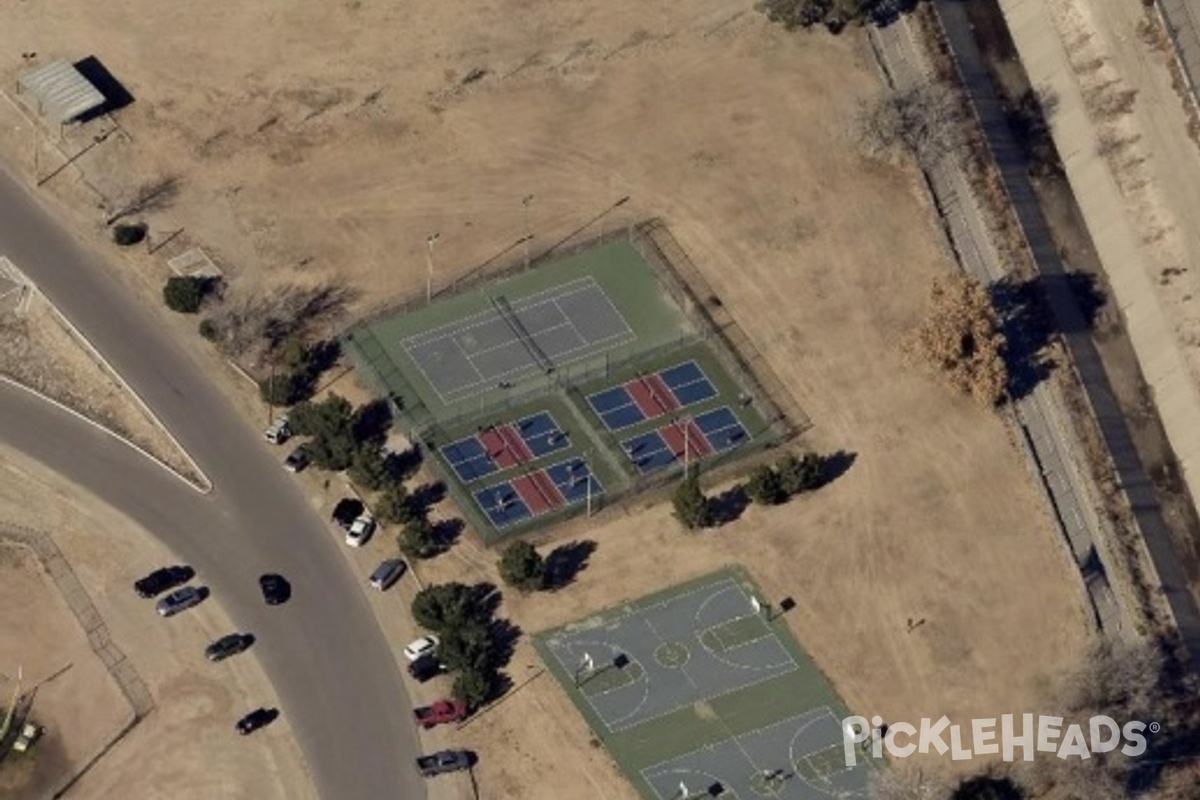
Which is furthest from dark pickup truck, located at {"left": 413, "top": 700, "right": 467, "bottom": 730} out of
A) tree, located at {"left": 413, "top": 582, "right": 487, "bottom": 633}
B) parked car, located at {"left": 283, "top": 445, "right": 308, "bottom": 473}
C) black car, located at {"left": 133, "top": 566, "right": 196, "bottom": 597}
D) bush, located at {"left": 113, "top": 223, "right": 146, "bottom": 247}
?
bush, located at {"left": 113, "top": 223, "right": 146, "bottom": 247}

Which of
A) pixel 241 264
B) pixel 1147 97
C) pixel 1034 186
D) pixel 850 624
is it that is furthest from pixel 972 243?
pixel 241 264

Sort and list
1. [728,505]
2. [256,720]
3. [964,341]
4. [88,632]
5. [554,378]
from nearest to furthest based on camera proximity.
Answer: [256,720] → [88,632] → [728,505] → [964,341] → [554,378]

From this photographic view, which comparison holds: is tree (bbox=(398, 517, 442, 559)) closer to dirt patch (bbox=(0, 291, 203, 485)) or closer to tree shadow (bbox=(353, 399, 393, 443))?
tree shadow (bbox=(353, 399, 393, 443))

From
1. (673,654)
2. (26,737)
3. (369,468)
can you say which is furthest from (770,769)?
(26,737)

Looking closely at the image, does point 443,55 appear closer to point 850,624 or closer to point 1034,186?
point 1034,186

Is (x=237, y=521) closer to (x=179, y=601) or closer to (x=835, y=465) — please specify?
(x=179, y=601)
